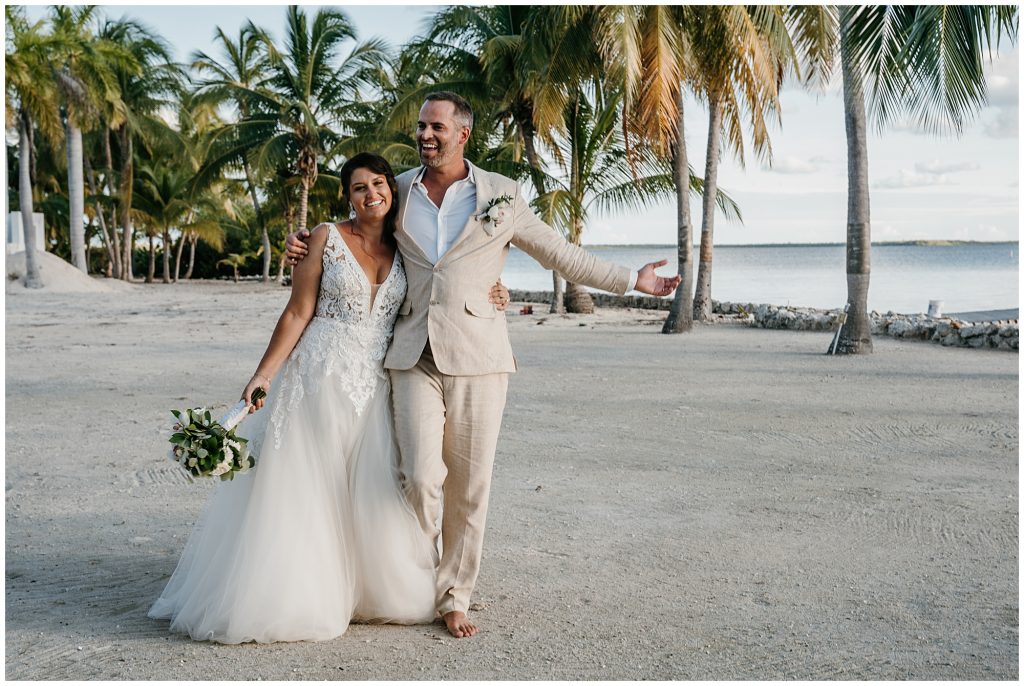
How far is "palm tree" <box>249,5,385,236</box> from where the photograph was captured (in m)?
32.7

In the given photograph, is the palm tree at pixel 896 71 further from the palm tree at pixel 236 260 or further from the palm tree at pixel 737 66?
the palm tree at pixel 236 260

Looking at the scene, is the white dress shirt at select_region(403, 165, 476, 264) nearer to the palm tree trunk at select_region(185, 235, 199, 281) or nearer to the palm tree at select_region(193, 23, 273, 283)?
the palm tree at select_region(193, 23, 273, 283)

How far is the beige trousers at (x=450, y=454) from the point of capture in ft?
12.4

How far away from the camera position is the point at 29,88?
27.3m

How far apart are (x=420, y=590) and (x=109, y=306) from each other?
2175 cm

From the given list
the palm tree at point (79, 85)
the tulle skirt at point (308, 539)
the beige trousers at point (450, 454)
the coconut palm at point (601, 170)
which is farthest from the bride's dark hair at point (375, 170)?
the palm tree at point (79, 85)

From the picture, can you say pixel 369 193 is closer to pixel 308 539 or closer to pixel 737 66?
pixel 308 539

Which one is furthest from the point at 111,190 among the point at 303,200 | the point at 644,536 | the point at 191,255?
the point at 644,536

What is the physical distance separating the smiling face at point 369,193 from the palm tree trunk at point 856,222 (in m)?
11.3

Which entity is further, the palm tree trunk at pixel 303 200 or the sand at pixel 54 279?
the palm tree trunk at pixel 303 200

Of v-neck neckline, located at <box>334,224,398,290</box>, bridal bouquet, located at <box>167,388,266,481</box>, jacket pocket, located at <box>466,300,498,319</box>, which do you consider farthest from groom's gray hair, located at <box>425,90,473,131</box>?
bridal bouquet, located at <box>167,388,266,481</box>

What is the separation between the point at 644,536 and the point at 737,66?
42.2ft

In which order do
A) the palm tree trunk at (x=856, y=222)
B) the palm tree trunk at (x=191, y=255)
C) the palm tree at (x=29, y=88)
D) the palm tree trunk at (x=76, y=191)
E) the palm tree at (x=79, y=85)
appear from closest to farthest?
the palm tree trunk at (x=856, y=222), the palm tree at (x=29, y=88), the palm tree at (x=79, y=85), the palm tree trunk at (x=76, y=191), the palm tree trunk at (x=191, y=255)

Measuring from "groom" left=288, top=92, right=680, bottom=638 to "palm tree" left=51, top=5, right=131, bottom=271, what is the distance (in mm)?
29039
